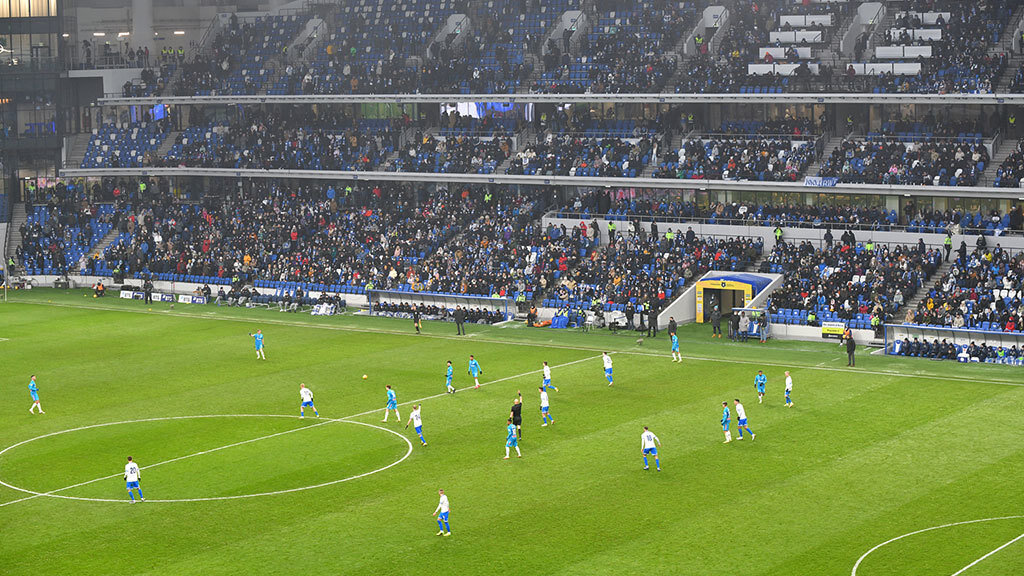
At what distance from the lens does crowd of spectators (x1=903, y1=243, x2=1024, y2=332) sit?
174ft

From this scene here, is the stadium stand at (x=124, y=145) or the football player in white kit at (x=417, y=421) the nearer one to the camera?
the football player in white kit at (x=417, y=421)

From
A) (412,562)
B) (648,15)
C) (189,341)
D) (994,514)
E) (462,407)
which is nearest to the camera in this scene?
(412,562)

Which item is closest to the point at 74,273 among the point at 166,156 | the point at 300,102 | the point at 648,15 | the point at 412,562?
Answer: the point at 166,156

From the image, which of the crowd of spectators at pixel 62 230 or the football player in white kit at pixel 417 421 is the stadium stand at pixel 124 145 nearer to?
the crowd of spectators at pixel 62 230

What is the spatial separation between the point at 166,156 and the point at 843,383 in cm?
5541

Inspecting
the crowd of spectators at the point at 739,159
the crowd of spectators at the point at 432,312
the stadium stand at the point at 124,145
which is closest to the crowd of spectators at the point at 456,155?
the crowd of spectators at the point at 739,159

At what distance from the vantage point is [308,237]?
78.2 m

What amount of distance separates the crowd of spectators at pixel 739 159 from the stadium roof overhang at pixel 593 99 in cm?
226

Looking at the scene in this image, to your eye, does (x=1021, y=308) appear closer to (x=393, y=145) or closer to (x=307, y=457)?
(x=307, y=457)

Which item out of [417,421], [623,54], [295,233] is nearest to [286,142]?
[295,233]

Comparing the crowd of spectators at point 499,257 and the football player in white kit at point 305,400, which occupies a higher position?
the crowd of spectators at point 499,257

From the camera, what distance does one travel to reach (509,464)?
37.5 meters

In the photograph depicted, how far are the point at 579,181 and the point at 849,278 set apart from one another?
18.1 m

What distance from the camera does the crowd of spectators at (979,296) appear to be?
53.1 meters
